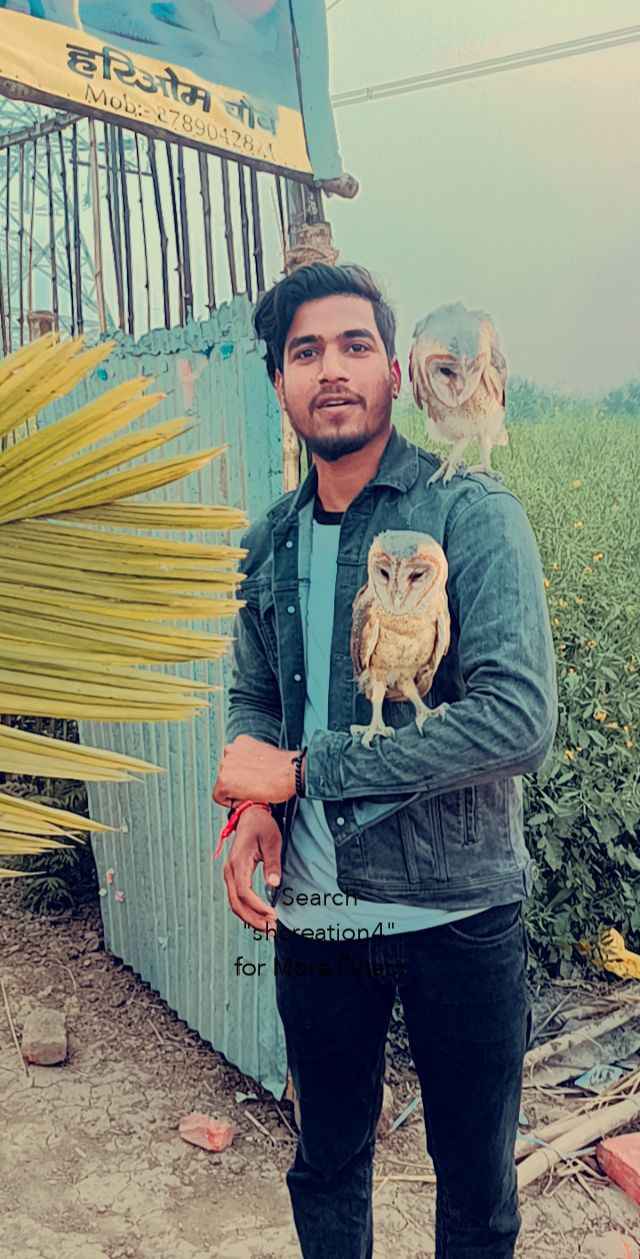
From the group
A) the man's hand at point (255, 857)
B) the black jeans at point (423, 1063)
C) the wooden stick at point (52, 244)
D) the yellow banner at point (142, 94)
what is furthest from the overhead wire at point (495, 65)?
the black jeans at point (423, 1063)

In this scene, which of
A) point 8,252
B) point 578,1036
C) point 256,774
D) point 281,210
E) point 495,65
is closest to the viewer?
point 256,774

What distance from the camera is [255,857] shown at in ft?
4.77

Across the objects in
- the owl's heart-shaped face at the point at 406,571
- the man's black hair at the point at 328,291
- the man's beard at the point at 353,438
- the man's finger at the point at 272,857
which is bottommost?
the man's finger at the point at 272,857

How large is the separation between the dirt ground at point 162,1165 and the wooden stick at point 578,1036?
0.07 metres

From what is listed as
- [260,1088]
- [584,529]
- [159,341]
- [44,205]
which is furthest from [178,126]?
[260,1088]

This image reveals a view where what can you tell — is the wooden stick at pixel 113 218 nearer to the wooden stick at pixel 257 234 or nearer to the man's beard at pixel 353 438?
the wooden stick at pixel 257 234

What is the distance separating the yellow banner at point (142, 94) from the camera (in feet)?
5.01

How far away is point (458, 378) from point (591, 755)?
4.03 feet

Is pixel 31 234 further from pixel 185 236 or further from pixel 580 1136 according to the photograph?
pixel 580 1136

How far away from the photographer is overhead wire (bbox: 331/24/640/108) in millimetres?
1579

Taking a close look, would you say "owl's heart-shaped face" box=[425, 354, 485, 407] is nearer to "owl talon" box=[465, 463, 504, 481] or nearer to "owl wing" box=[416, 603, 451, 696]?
"owl talon" box=[465, 463, 504, 481]

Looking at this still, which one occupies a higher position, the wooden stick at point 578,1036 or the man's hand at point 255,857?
the man's hand at point 255,857

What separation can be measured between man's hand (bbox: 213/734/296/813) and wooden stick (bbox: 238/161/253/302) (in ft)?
2.53

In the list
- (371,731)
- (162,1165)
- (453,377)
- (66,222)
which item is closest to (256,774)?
(371,731)
